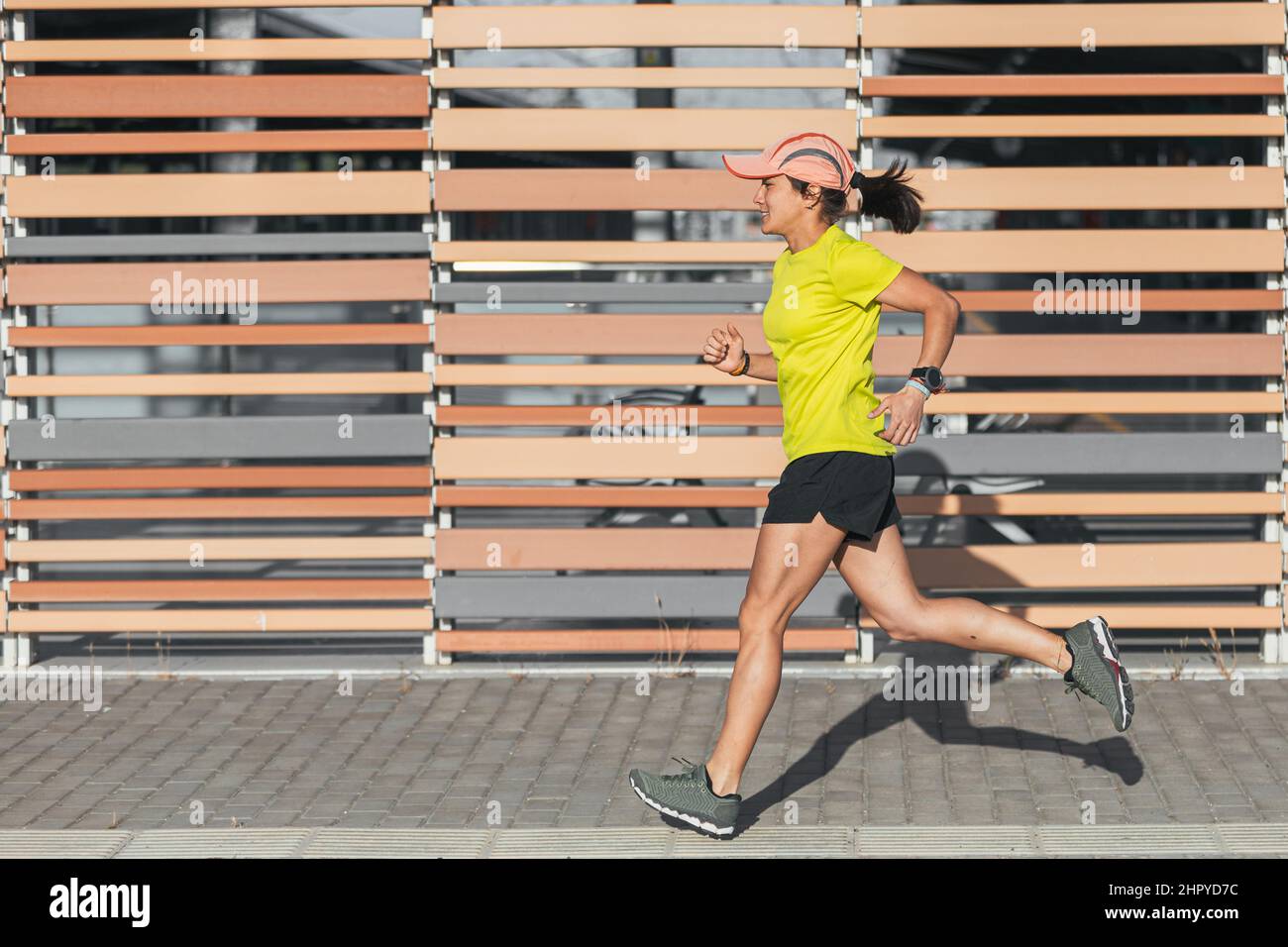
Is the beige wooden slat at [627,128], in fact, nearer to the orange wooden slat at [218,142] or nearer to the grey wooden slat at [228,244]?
the orange wooden slat at [218,142]

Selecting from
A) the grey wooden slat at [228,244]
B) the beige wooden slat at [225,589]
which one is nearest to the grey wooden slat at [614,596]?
the beige wooden slat at [225,589]

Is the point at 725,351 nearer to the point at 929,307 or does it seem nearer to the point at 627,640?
the point at 929,307

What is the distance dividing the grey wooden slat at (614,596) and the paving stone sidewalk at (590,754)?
300 mm

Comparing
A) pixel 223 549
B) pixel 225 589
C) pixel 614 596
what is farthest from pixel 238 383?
pixel 614 596

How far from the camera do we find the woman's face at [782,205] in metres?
5.62

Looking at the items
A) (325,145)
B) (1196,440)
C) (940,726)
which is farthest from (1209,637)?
(325,145)

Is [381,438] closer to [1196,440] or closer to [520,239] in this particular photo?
[520,239]

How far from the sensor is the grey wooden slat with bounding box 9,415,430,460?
791 cm

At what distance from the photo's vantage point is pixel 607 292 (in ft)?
25.5

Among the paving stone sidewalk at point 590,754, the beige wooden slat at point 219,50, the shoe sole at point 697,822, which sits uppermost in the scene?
the beige wooden slat at point 219,50

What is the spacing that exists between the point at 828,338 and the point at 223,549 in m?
3.45

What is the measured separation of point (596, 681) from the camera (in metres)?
7.82

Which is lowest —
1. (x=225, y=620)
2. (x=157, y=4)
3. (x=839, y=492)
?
(x=225, y=620)

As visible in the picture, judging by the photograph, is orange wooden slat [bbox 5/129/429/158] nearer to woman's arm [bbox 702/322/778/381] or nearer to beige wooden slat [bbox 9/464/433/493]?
beige wooden slat [bbox 9/464/433/493]
